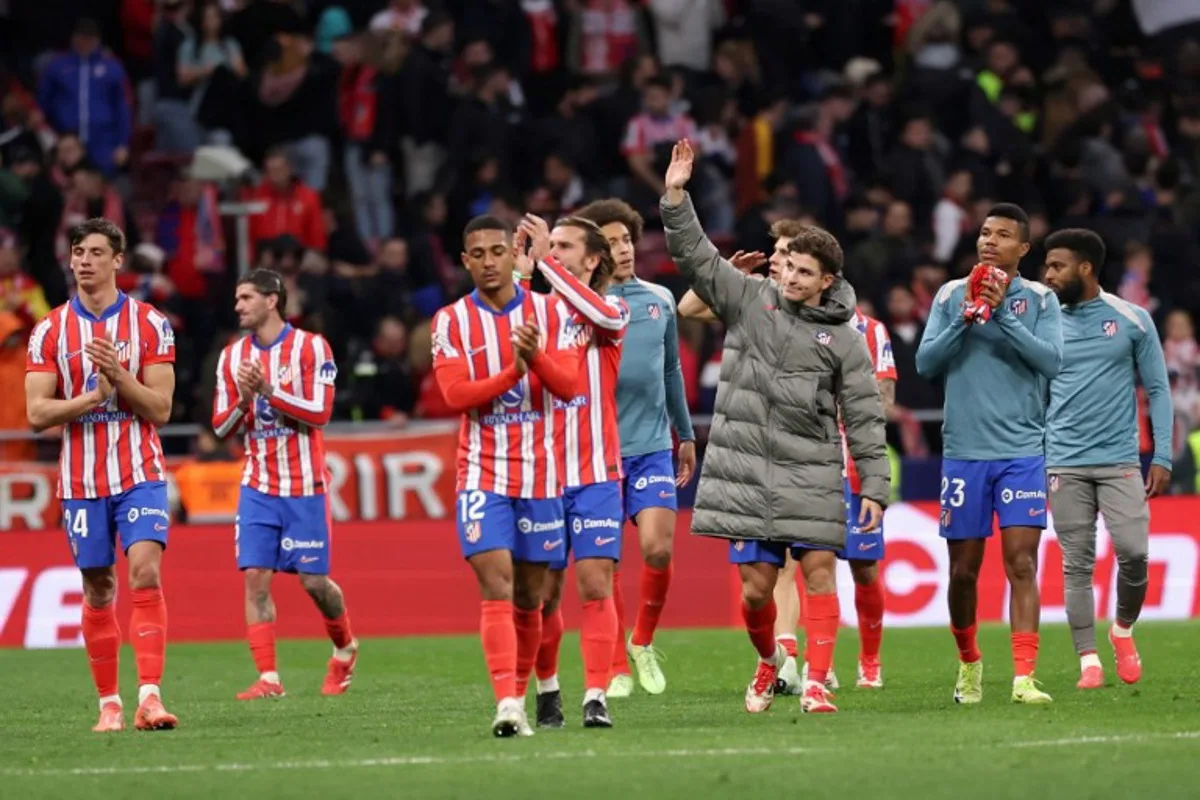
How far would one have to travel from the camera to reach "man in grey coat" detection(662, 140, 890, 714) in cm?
1117

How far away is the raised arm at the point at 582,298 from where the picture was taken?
34.8 feet

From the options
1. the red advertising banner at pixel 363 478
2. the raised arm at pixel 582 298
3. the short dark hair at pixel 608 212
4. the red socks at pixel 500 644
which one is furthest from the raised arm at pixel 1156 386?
the red advertising banner at pixel 363 478

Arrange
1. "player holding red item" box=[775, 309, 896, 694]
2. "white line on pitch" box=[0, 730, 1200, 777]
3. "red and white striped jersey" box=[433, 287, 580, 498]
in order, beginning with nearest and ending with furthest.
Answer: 1. "white line on pitch" box=[0, 730, 1200, 777]
2. "red and white striped jersey" box=[433, 287, 580, 498]
3. "player holding red item" box=[775, 309, 896, 694]

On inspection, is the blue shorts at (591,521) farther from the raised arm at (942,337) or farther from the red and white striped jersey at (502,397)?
the raised arm at (942,337)

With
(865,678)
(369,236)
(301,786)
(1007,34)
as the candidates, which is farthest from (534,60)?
(301,786)

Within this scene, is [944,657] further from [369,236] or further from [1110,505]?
[369,236]

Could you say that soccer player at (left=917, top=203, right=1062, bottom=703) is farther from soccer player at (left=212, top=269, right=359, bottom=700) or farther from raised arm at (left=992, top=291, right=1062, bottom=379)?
soccer player at (left=212, top=269, right=359, bottom=700)

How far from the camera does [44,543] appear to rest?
1828 cm

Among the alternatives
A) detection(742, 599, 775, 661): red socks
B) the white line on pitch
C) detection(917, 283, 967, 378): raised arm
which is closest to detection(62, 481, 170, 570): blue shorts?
Answer: the white line on pitch

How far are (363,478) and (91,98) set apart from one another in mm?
6464

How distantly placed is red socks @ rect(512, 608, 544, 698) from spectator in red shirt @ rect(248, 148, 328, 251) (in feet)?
41.9

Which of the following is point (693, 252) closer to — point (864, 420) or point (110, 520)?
point (864, 420)

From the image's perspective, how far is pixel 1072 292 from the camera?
517 inches

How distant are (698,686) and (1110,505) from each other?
2.58 meters
